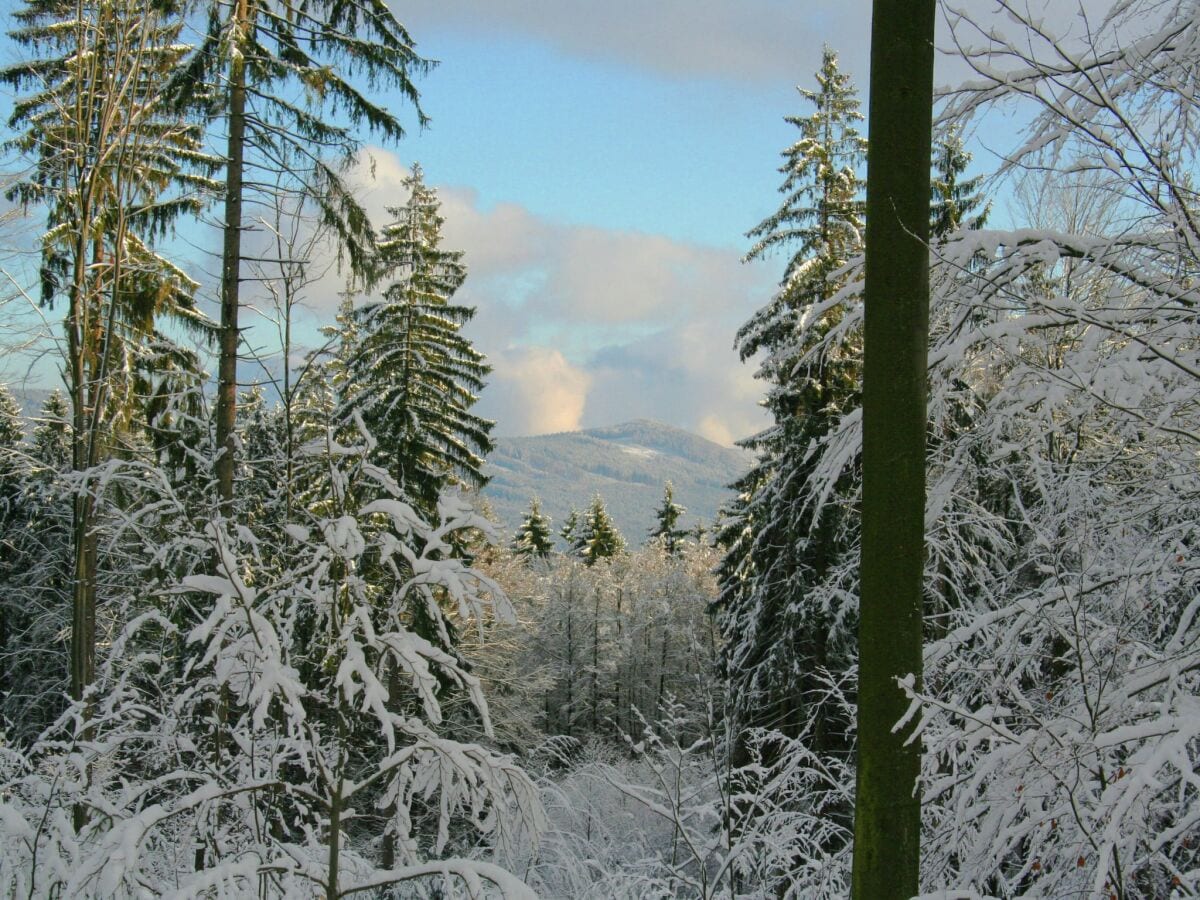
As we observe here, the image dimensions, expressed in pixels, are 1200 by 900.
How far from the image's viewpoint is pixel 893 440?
3.33m

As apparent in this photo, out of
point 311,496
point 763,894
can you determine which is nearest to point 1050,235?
point 763,894

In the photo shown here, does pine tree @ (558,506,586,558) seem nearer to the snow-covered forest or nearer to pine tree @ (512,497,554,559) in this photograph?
pine tree @ (512,497,554,559)

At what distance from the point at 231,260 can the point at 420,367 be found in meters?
6.99

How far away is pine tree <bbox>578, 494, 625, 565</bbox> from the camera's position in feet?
174

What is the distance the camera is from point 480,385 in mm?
18125

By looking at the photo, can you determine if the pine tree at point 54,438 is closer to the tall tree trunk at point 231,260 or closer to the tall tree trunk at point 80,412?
the tall tree trunk at point 231,260

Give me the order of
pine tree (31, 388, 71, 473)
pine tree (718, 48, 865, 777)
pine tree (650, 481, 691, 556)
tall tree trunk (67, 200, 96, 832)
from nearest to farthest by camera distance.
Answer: tall tree trunk (67, 200, 96, 832)
pine tree (718, 48, 865, 777)
pine tree (31, 388, 71, 473)
pine tree (650, 481, 691, 556)

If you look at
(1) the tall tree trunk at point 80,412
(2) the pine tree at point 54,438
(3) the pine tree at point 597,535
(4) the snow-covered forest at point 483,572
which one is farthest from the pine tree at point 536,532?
(1) the tall tree trunk at point 80,412

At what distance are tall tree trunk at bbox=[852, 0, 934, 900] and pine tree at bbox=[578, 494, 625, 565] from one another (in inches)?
1922

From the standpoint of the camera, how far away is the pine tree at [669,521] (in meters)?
49.5

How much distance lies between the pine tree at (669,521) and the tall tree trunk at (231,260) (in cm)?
3997

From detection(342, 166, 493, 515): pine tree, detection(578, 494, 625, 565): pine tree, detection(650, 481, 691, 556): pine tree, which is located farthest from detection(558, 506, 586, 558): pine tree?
detection(342, 166, 493, 515): pine tree

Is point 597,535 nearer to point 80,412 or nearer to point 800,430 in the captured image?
point 800,430

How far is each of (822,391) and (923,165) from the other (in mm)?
10926
